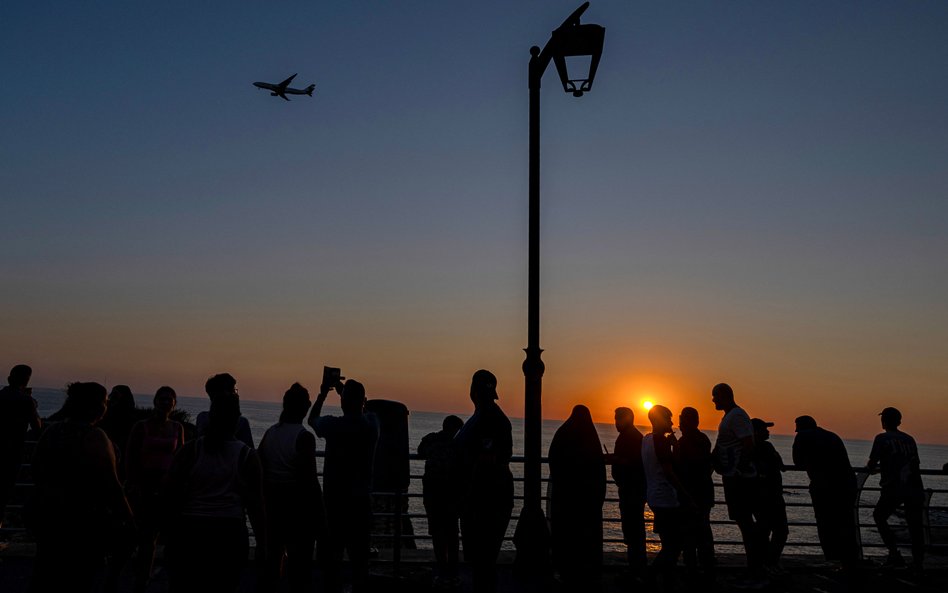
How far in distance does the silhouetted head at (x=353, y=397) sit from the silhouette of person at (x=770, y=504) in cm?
462

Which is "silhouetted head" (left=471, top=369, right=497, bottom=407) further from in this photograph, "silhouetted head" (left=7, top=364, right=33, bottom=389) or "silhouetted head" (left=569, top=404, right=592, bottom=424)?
"silhouetted head" (left=7, top=364, right=33, bottom=389)

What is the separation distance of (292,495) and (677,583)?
479 cm

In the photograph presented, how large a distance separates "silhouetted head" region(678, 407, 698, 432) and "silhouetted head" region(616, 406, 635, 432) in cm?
54

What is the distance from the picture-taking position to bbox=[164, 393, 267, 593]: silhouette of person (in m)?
4.67

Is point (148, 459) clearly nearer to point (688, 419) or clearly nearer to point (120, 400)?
point (120, 400)

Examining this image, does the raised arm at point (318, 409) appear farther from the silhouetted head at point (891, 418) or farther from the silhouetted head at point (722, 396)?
the silhouetted head at point (891, 418)

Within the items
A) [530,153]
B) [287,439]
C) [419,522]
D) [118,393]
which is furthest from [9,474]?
[419,522]

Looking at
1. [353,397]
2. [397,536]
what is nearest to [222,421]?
[353,397]

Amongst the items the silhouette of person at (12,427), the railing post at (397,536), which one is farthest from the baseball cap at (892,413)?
the silhouette of person at (12,427)

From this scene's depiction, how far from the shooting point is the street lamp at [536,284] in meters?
7.31

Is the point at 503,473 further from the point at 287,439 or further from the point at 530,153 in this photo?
the point at 530,153

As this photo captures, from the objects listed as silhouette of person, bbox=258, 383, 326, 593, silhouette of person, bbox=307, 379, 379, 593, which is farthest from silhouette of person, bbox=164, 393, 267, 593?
silhouette of person, bbox=307, 379, 379, 593

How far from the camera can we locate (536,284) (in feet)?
25.8

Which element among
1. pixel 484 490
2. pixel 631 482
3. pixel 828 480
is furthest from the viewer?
pixel 828 480
